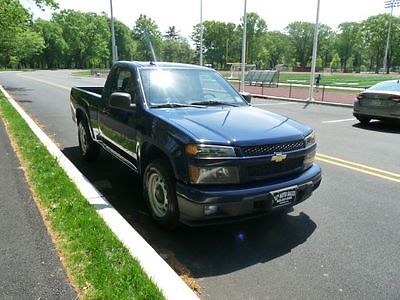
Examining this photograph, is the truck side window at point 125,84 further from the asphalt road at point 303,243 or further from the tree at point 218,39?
the tree at point 218,39

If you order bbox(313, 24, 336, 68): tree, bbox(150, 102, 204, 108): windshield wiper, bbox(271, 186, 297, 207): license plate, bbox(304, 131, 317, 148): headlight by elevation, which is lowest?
bbox(271, 186, 297, 207): license plate

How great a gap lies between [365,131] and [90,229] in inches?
360

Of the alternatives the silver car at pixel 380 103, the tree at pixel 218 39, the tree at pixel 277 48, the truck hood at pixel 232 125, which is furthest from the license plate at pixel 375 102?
the tree at pixel 277 48

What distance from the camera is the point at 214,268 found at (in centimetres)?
355

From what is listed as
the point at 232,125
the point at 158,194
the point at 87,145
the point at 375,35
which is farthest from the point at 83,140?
the point at 375,35

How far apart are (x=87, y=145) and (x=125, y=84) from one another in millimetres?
2079

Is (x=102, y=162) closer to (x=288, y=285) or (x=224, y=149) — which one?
(x=224, y=149)

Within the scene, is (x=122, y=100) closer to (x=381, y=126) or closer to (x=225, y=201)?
(x=225, y=201)

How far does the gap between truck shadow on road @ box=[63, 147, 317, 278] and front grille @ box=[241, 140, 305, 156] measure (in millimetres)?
931

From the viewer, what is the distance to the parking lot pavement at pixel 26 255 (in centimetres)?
304

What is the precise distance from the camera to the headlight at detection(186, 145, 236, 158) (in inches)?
144

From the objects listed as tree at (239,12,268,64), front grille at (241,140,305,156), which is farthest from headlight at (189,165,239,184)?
tree at (239,12,268,64)

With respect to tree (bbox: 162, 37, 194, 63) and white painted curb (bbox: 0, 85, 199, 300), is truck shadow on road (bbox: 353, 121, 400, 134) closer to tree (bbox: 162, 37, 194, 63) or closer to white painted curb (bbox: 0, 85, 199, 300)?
white painted curb (bbox: 0, 85, 199, 300)

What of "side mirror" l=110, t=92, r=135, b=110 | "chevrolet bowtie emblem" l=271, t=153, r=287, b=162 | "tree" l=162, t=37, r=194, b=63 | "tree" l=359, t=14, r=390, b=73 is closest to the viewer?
"chevrolet bowtie emblem" l=271, t=153, r=287, b=162
